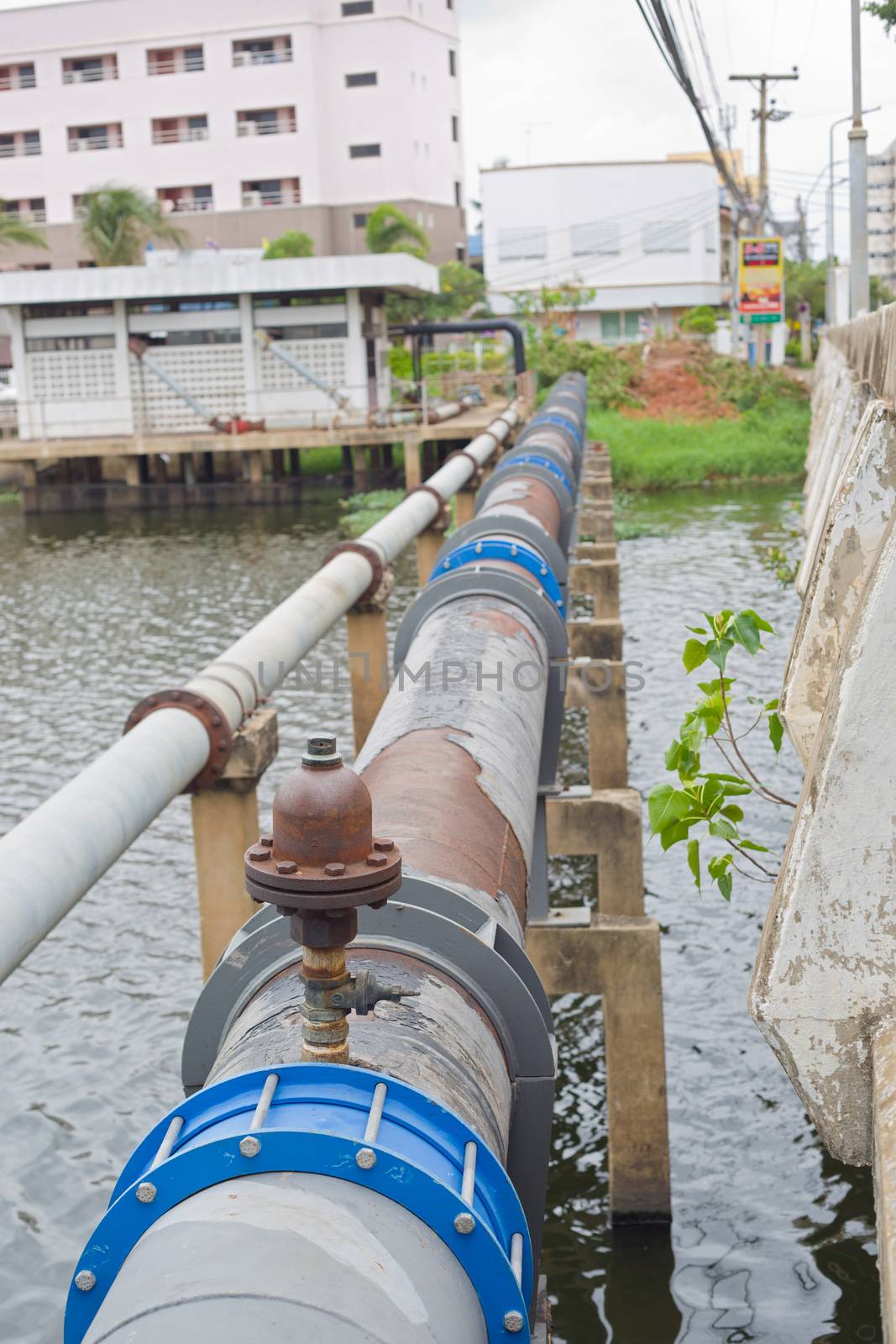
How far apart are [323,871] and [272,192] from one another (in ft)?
186

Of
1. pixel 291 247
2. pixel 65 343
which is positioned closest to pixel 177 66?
pixel 291 247

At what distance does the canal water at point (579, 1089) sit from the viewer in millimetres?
5973

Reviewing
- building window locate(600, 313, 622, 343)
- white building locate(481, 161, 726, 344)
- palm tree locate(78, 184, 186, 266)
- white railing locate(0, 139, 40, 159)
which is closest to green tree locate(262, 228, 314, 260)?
palm tree locate(78, 184, 186, 266)

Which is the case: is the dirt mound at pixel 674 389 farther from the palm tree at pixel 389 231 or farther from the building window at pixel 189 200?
the building window at pixel 189 200

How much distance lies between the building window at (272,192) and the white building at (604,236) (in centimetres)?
1270

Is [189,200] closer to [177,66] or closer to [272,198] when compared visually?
[272,198]

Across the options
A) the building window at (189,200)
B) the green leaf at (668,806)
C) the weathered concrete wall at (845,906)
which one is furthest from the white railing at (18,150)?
the weathered concrete wall at (845,906)

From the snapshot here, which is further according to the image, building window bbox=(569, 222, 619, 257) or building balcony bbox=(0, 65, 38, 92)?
building window bbox=(569, 222, 619, 257)

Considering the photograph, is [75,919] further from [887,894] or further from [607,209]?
[607,209]

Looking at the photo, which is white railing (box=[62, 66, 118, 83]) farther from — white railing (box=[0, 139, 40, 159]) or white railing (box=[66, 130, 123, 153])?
white railing (box=[0, 139, 40, 159])

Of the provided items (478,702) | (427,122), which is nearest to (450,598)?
(478,702)

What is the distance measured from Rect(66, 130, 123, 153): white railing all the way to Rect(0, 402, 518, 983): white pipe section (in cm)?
5215

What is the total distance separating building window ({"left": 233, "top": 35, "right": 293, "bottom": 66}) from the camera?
5344cm

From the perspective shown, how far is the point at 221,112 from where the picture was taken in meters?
53.8
